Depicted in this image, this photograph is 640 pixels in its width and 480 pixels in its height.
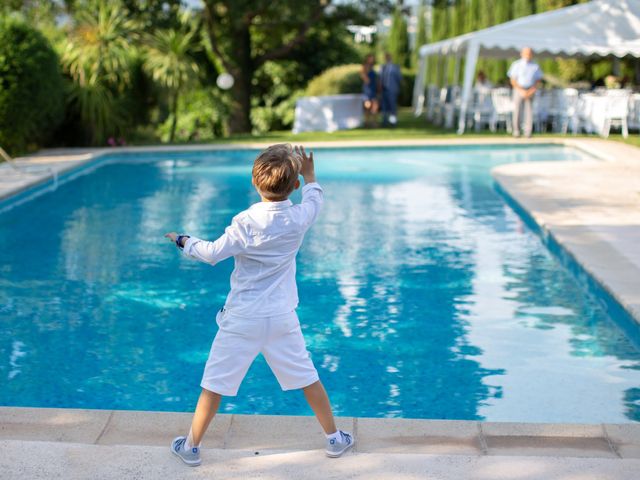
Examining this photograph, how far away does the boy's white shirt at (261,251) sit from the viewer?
311 cm

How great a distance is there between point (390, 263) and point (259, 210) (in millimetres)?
4377

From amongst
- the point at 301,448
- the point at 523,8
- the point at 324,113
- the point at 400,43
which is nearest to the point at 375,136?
the point at 324,113

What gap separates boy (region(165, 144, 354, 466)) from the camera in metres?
3.10

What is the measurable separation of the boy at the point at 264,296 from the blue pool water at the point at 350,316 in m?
1.17

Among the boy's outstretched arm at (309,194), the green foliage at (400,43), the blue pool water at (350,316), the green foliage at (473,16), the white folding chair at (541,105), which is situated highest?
the green foliage at (473,16)

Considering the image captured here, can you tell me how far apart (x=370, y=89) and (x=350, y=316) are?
48.8 ft

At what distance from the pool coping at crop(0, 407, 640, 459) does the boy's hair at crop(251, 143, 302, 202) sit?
875mm

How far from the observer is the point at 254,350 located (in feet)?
10.4

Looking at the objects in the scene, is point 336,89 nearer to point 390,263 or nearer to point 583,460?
point 390,263

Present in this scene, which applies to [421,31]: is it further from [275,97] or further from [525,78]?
[525,78]

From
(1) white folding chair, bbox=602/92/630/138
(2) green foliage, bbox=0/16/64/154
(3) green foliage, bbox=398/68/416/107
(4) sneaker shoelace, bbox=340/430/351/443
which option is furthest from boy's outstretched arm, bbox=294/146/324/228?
(3) green foliage, bbox=398/68/416/107

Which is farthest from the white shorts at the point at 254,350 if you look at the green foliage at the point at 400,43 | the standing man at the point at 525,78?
the green foliage at the point at 400,43

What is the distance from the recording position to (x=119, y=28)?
17.5m

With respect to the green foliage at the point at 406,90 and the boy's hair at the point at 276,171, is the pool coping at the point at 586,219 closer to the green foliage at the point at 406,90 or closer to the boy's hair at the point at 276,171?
the boy's hair at the point at 276,171
